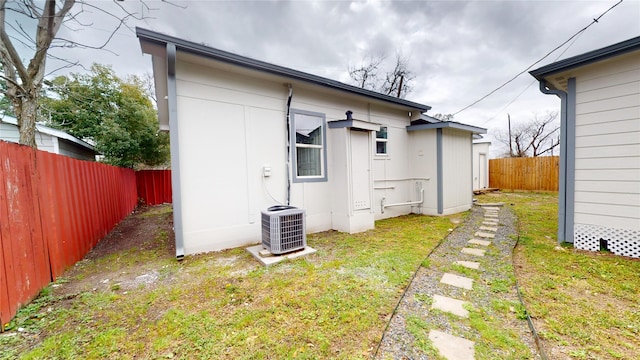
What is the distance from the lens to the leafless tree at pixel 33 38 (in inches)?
151

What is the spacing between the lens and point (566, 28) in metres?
6.62

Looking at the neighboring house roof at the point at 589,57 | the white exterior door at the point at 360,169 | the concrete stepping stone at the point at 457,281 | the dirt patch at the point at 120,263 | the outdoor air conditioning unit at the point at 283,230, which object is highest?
the neighboring house roof at the point at 589,57

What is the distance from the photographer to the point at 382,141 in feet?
21.3

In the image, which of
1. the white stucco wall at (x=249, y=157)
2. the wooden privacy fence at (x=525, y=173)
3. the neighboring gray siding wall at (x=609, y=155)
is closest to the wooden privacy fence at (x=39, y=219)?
the white stucco wall at (x=249, y=157)

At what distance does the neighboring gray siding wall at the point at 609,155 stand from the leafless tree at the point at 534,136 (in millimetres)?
21455

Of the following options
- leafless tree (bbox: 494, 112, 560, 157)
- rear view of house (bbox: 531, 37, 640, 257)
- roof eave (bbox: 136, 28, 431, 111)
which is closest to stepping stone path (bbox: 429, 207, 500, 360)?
rear view of house (bbox: 531, 37, 640, 257)

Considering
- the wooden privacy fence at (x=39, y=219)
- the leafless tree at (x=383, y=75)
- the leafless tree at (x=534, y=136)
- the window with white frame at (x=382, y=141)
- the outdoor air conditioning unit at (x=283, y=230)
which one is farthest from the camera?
the leafless tree at (x=534, y=136)

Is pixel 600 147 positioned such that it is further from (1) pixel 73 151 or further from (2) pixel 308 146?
(1) pixel 73 151

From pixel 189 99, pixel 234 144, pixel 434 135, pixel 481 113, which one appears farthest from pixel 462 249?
pixel 481 113

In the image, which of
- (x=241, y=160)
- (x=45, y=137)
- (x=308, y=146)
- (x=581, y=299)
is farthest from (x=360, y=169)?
(x=45, y=137)

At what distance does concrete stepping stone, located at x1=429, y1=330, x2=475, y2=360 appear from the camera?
1.66m

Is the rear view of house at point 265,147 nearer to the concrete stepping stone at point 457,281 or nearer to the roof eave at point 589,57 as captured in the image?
the concrete stepping stone at point 457,281

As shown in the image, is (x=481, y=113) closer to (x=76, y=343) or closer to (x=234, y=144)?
(x=234, y=144)

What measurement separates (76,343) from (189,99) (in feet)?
10.8
